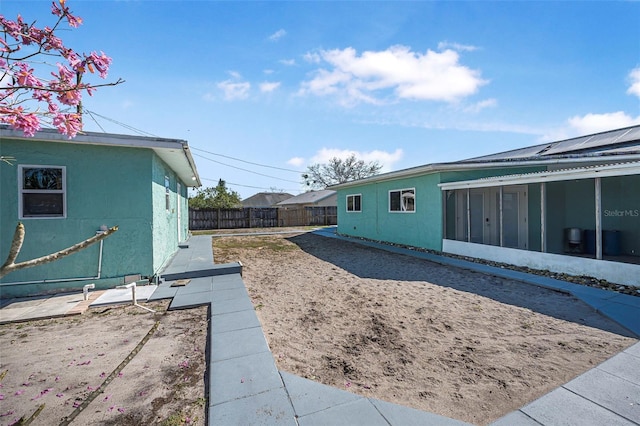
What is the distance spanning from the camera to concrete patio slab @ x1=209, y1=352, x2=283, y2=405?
2.58m

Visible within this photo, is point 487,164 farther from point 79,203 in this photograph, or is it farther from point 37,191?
point 37,191

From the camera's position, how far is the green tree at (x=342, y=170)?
142 feet

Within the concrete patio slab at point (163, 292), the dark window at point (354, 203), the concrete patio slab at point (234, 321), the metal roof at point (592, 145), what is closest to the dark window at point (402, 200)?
the metal roof at point (592, 145)

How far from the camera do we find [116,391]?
2.72 metres

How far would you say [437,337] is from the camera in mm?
3797

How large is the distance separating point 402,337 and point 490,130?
16714 mm

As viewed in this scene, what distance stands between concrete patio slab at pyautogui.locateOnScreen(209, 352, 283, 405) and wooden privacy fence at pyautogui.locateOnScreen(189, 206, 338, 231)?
68.1 ft


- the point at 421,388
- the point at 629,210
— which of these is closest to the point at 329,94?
the point at 629,210

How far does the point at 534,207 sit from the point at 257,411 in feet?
33.8

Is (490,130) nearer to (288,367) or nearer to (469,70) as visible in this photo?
(469,70)

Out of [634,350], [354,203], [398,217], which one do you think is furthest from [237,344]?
[354,203]

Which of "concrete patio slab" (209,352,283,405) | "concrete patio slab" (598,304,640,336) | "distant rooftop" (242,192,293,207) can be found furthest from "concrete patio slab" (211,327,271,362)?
"distant rooftop" (242,192,293,207)

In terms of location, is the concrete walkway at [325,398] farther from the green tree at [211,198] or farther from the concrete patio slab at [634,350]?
the green tree at [211,198]

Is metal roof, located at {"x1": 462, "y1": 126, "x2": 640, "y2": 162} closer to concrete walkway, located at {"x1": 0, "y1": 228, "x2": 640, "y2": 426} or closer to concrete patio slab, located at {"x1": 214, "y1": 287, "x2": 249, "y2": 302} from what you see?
concrete walkway, located at {"x1": 0, "y1": 228, "x2": 640, "y2": 426}
